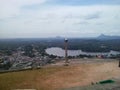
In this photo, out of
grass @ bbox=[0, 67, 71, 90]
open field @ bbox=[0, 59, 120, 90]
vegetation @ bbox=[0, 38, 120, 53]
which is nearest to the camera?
grass @ bbox=[0, 67, 71, 90]

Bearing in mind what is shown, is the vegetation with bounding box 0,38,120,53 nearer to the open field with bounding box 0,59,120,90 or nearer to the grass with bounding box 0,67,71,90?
the open field with bounding box 0,59,120,90

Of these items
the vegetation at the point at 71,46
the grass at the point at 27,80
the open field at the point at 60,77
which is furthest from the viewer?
the vegetation at the point at 71,46

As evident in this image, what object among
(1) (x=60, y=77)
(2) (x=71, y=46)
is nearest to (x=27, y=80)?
(1) (x=60, y=77)

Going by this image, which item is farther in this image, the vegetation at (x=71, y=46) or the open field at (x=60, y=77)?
the vegetation at (x=71, y=46)

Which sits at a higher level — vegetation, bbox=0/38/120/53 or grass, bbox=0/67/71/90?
grass, bbox=0/67/71/90

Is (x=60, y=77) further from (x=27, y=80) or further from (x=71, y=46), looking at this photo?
(x=71, y=46)

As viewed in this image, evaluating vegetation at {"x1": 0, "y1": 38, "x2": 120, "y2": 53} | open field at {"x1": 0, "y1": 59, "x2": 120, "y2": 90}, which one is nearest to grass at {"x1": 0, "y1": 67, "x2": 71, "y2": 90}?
open field at {"x1": 0, "y1": 59, "x2": 120, "y2": 90}

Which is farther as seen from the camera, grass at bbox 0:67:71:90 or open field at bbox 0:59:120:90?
open field at bbox 0:59:120:90

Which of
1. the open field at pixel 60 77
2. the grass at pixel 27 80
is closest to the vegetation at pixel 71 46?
the open field at pixel 60 77

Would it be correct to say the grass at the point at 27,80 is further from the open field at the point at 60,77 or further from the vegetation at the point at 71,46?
the vegetation at the point at 71,46

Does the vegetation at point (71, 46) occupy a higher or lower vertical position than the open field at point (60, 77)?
lower
